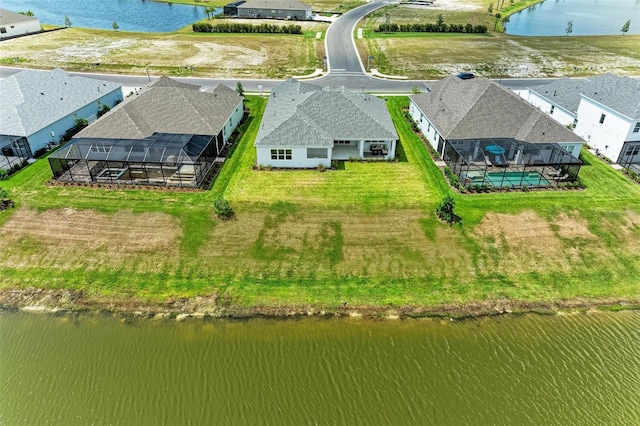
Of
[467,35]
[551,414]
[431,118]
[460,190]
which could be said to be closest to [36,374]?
[551,414]

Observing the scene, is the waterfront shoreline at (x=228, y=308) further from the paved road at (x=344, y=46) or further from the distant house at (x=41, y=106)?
the paved road at (x=344, y=46)

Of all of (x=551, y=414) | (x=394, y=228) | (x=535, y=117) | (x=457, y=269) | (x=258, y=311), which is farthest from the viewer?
(x=535, y=117)

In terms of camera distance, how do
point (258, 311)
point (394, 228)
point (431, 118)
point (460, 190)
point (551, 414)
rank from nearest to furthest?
1. point (551, 414)
2. point (258, 311)
3. point (394, 228)
4. point (460, 190)
5. point (431, 118)

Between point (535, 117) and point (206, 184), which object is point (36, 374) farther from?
point (535, 117)

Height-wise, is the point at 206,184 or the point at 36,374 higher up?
the point at 206,184

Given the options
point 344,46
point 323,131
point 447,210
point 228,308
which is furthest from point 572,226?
Answer: point 344,46

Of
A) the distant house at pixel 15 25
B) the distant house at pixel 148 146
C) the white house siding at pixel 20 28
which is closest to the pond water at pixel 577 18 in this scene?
the distant house at pixel 148 146

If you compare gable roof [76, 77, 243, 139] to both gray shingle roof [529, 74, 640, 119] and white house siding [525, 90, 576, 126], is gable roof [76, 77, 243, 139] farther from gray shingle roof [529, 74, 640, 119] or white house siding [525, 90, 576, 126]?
gray shingle roof [529, 74, 640, 119]
